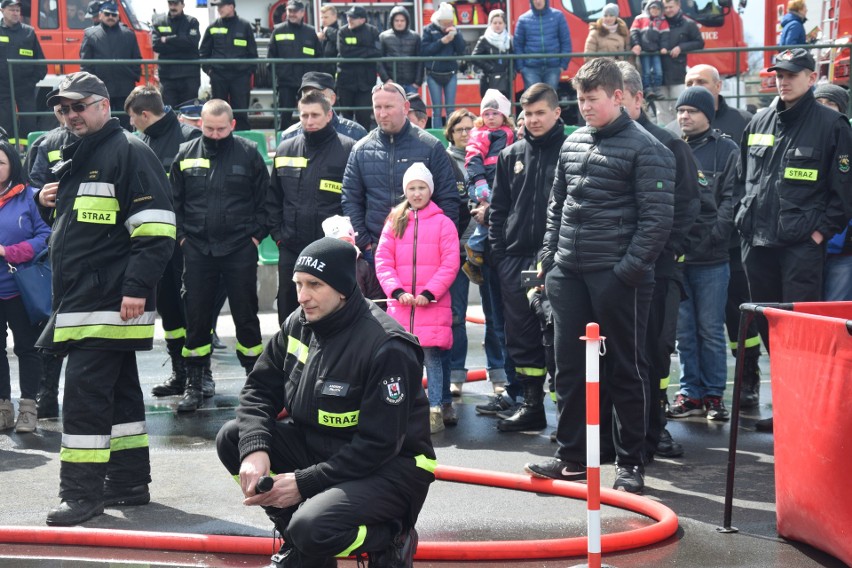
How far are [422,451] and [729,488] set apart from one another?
1775 mm

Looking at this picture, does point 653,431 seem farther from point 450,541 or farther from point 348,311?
point 348,311

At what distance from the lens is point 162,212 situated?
630 centimetres

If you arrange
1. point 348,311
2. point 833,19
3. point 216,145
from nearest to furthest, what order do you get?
point 348,311 < point 216,145 < point 833,19

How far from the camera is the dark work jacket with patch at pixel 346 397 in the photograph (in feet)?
15.2

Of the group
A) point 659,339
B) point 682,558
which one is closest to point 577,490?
point 682,558

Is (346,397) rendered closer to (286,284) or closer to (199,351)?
(286,284)

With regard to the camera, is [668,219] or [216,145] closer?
[668,219]

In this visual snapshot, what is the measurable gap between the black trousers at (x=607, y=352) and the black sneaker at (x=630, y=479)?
0.04 m

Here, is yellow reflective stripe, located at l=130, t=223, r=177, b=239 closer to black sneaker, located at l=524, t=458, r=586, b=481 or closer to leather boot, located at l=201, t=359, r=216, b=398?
black sneaker, located at l=524, t=458, r=586, b=481

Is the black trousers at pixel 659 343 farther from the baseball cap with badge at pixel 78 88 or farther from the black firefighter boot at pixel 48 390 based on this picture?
the black firefighter boot at pixel 48 390

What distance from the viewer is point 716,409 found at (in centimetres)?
834

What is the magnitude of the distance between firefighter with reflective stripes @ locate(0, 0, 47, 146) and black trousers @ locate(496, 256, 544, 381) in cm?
762

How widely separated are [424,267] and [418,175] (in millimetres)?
624

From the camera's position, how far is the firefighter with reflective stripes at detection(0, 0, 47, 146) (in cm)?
1444
